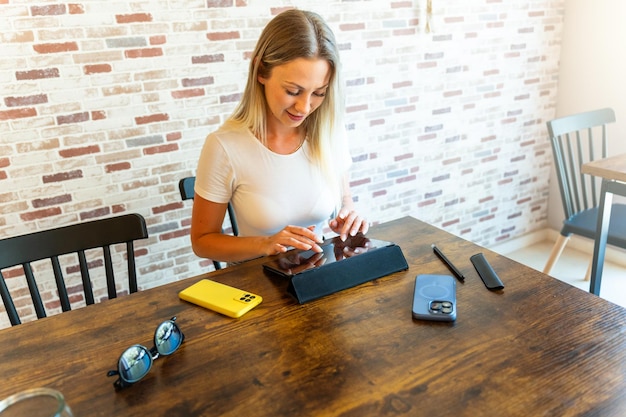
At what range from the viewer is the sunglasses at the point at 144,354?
3.23ft

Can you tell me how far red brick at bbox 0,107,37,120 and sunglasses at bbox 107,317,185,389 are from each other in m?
1.37

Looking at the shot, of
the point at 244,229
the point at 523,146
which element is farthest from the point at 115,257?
the point at 523,146

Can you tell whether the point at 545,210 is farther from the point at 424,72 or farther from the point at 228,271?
the point at 228,271

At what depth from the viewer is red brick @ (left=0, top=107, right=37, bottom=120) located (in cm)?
196

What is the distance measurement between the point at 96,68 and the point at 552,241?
135 inches

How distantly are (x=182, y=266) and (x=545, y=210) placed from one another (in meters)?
2.87

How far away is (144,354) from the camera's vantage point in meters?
1.02

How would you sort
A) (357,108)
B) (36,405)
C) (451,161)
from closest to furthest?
(36,405), (357,108), (451,161)

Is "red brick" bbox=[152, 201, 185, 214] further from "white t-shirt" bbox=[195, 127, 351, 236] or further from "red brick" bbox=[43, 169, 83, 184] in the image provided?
"white t-shirt" bbox=[195, 127, 351, 236]

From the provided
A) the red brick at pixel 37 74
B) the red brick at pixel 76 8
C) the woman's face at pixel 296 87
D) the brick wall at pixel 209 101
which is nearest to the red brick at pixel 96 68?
the brick wall at pixel 209 101

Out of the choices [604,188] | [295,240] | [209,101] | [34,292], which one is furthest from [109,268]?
[604,188]

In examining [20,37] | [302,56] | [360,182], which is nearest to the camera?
[302,56]

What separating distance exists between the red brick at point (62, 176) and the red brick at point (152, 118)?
0.34 metres

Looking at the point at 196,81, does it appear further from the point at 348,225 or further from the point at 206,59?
the point at 348,225
